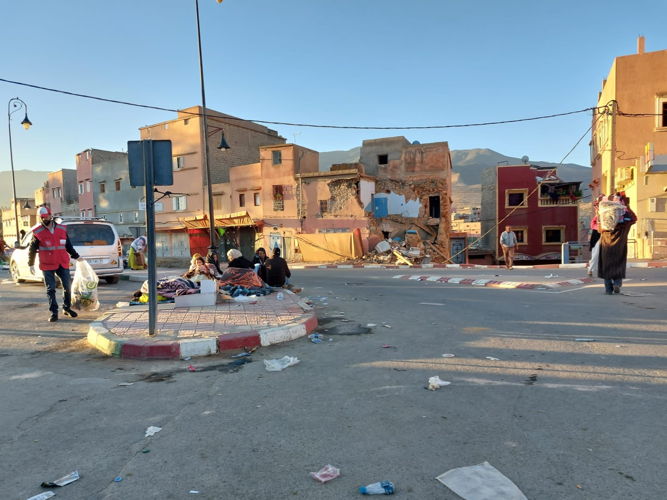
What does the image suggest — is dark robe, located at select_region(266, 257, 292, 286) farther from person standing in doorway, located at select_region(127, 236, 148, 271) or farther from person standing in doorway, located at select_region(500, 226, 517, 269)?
person standing in doorway, located at select_region(127, 236, 148, 271)

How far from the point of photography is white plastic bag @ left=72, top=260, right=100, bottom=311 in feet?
27.2

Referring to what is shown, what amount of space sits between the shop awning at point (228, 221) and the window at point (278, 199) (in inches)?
71.6

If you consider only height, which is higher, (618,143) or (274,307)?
(618,143)

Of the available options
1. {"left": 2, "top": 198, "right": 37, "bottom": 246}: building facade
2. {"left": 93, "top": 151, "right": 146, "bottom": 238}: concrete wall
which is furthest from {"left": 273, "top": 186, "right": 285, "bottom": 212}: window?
{"left": 2, "top": 198, "right": 37, "bottom": 246}: building facade

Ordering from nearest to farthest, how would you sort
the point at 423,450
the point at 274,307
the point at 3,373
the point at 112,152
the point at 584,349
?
the point at 423,450 < the point at 3,373 < the point at 584,349 < the point at 274,307 < the point at 112,152

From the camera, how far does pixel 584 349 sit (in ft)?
16.8

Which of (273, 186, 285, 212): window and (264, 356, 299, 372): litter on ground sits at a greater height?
(273, 186, 285, 212): window

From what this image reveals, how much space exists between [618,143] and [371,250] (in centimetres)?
1539

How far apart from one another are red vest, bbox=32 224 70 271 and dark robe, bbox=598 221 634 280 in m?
10.7

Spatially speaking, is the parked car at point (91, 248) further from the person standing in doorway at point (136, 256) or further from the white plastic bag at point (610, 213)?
the white plastic bag at point (610, 213)

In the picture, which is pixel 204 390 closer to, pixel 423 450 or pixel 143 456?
pixel 143 456

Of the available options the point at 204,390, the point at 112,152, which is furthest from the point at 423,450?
the point at 112,152

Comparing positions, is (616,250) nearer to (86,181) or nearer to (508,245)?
(508,245)

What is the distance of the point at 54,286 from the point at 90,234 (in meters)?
5.56
